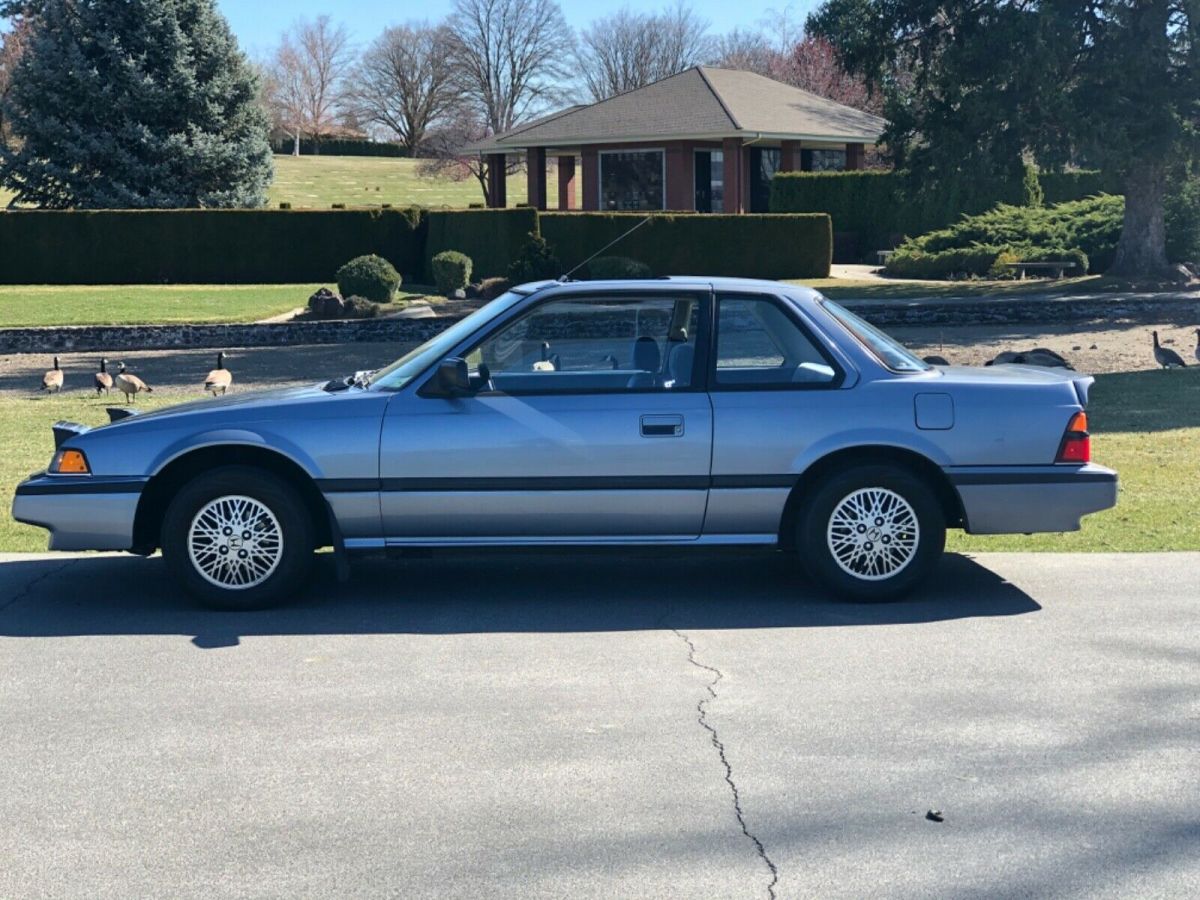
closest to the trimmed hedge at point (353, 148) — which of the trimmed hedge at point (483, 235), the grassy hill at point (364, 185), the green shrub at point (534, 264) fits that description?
the grassy hill at point (364, 185)

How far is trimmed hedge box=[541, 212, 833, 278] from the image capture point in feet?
108

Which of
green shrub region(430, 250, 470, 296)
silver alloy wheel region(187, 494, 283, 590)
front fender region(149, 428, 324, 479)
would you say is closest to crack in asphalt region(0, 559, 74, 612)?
silver alloy wheel region(187, 494, 283, 590)

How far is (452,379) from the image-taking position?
282 inches

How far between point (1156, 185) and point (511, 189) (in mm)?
60294

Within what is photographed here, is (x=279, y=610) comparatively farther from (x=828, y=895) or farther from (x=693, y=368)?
(x=828, y=895)

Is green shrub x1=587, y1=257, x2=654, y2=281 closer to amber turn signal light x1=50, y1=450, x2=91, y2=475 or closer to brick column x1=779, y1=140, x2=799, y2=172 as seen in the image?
brick column x1=779, y1=140, x2=799, y2=172

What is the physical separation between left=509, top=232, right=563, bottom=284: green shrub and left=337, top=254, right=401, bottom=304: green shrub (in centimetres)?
242

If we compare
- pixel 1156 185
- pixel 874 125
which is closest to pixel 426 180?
pixel 874 125

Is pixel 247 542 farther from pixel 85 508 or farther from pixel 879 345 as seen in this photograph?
pixel 879 345

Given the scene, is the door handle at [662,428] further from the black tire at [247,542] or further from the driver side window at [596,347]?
the black tire at [247,542]

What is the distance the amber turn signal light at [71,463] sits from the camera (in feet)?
23.9

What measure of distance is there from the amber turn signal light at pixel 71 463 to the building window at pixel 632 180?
39.2m

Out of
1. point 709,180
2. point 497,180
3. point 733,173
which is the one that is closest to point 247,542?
point 733,173

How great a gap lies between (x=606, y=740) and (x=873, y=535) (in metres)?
2.31
